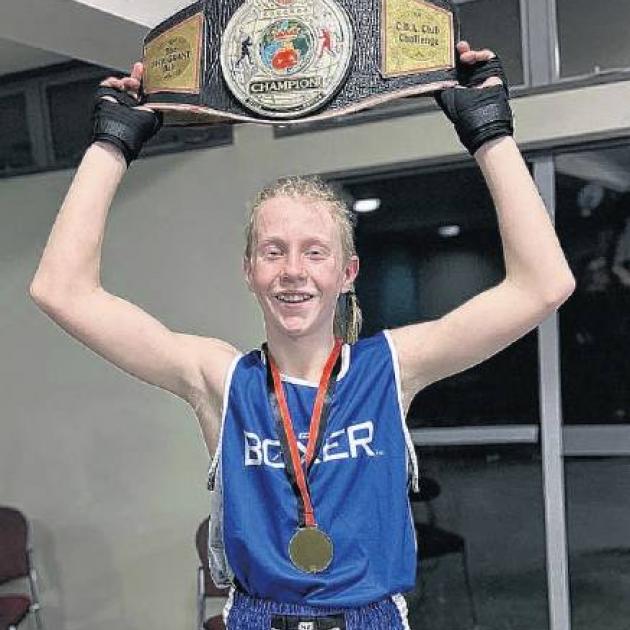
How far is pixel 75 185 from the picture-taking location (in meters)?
1.30

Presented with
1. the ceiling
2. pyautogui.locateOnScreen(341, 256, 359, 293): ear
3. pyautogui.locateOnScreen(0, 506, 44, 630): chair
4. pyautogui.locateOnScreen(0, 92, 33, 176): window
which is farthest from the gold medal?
pyautogui.locateOnScreen(0, 92, 33, 176): window

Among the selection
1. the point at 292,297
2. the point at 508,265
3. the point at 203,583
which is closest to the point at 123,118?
the point at 292,297

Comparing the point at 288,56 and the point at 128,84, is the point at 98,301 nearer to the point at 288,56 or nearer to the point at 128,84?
the point at 128,84

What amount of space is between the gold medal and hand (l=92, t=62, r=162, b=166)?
61 centimetres

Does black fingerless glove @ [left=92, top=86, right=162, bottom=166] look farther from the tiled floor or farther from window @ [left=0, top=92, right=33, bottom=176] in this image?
window @ [left=0, top=92, right=33, bottom=176]

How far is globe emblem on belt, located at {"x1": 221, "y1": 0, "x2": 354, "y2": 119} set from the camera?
136cm

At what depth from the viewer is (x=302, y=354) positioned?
1343 mm

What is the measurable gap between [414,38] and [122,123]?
0.45m

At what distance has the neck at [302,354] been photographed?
134 cm

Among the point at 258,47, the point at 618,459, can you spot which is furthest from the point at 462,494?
the point at 258,47

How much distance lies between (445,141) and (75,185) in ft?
7.35

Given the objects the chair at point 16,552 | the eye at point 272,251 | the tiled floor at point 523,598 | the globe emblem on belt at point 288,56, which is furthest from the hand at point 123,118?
the chair at point 16,552

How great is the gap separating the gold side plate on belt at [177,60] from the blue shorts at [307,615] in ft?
2.58

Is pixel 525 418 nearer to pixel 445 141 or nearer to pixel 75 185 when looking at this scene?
pixel 445 141
